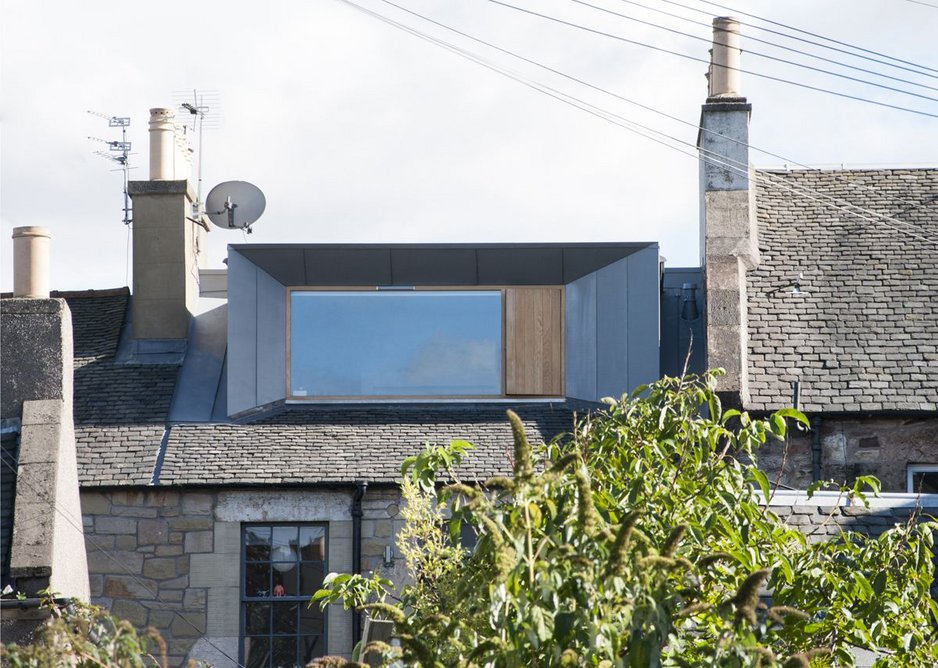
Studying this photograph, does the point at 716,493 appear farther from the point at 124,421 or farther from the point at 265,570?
the point at 124,421

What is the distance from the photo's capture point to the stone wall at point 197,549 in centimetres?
1438

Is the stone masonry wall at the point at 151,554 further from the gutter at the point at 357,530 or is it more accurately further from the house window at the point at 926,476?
the house window at the point at 926,476

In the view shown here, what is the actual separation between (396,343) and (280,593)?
3.77m

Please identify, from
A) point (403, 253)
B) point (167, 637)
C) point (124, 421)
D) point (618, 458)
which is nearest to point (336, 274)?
point (403, 253)

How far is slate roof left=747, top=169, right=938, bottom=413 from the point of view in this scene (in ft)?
48.8

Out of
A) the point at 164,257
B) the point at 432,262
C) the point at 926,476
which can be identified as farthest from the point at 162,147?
the point at 926,476

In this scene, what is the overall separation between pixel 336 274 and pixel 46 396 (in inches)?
205

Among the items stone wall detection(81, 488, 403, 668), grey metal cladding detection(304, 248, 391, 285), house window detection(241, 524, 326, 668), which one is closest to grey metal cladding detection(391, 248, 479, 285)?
grey metal cladding detection(304, 248, 391, 285)

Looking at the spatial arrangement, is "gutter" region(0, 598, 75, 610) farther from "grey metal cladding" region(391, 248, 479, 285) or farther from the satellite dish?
the satellite dish

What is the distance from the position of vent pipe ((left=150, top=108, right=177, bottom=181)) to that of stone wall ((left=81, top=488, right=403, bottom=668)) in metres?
5.46

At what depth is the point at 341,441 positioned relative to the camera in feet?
51.0

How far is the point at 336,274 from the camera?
17.0 meters

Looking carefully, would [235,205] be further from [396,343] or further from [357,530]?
[357,530]

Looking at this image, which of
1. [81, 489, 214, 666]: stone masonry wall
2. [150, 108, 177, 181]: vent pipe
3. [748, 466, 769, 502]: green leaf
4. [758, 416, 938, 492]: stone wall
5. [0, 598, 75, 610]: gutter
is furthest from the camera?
[150, 108, 177, 181]: vent pipe
